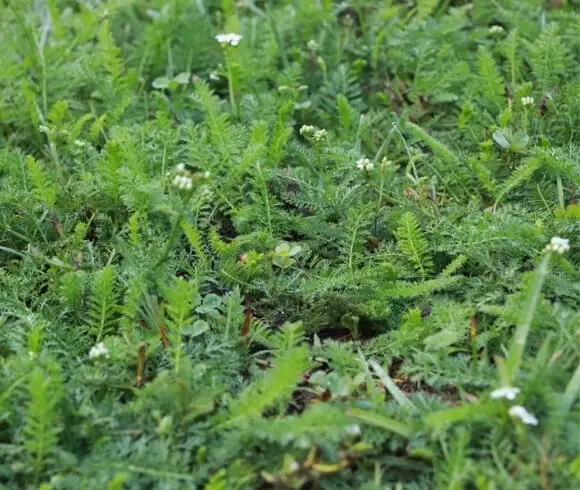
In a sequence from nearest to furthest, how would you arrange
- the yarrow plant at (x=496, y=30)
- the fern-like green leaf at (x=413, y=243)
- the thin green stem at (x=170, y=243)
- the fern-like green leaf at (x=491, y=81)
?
the thin green stem at (x=170, y=243) → the fern-like green leaf at (x=413, y=243) → the fern-like green leaf at (x=491, y=81) → the yarrow plant at (x=496, y=30)

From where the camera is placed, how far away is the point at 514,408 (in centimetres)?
205

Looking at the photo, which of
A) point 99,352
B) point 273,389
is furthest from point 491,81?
point 99,352

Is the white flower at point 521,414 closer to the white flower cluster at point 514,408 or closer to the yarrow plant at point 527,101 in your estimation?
the white flower cluster at point 514,408

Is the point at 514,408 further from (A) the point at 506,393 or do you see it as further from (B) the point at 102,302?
(B) the point at 102,302

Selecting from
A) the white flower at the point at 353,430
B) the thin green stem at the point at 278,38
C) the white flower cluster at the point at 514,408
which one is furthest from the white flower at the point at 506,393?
the thin green stem at the point at 278,38

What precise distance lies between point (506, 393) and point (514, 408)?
0.04 metres

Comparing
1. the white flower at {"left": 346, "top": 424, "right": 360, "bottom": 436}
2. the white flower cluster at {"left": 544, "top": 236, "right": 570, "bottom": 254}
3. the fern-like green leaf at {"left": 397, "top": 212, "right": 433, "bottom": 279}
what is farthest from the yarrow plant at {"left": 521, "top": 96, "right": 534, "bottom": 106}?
the white flower at {"left": 346, "top": 424, "right": 360, "bottom": 436}

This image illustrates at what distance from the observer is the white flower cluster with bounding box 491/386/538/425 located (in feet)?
6.71

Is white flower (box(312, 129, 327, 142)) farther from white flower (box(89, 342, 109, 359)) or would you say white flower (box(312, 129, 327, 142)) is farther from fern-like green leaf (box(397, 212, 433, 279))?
white flower (box(89, 342, 109, 359))

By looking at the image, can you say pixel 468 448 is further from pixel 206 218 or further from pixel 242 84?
pixel 242 84

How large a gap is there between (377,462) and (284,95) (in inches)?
66.5

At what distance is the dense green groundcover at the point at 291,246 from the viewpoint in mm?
2139

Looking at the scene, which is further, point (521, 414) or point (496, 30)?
point (496, 30)

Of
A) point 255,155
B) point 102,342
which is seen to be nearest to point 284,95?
point 255,155
